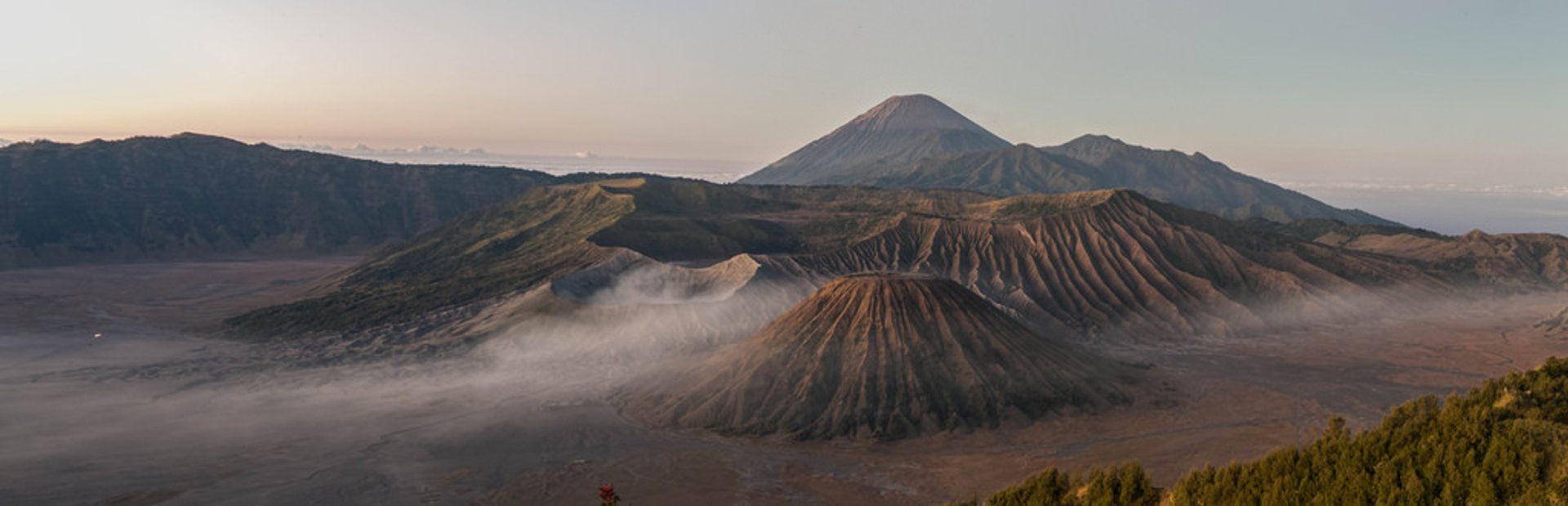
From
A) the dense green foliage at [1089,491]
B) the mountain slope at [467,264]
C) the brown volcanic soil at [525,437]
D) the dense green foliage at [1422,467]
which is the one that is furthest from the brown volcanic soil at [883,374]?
the mountain slope at [467,264]

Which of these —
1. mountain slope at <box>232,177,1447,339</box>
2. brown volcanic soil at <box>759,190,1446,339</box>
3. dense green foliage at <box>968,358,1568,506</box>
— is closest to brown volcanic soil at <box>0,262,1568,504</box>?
brown volcanic soil at <box>759,190,1446,339</box>

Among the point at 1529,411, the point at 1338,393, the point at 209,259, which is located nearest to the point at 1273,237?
the point at 1338,393

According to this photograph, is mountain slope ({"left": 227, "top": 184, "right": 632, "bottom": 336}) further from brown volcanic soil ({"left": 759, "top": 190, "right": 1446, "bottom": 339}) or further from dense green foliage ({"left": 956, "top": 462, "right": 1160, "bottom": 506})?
dense green foliage ({"left": 956, "top": 462, "right": 1160, "bottom": 506})

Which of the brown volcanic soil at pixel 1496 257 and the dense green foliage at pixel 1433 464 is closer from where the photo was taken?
the dense green foliage at pixel 1433 464

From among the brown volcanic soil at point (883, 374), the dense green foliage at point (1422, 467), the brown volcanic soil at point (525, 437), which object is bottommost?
the brown volcanic soil at point (525, 437)

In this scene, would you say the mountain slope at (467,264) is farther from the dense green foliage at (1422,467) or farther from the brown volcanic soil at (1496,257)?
the brown volcanic soil at (1496,257)

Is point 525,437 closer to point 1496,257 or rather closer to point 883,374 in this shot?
point 883,374

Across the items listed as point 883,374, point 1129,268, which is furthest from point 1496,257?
point 883,374

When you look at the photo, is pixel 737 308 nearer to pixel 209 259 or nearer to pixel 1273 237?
pixel 1273 237
